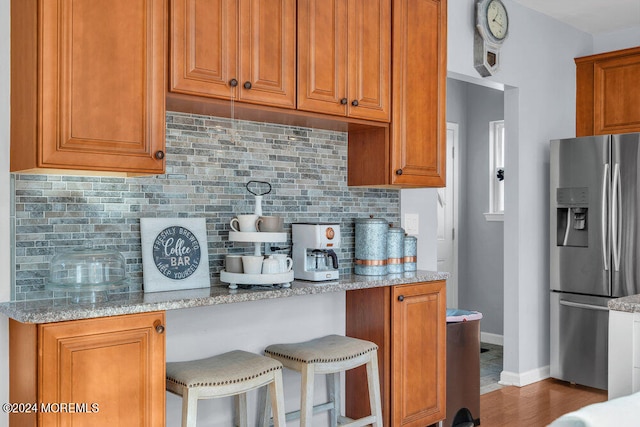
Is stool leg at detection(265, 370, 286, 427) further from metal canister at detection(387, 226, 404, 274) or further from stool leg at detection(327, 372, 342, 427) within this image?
metal canister at detection(387, 226, 404, 274)

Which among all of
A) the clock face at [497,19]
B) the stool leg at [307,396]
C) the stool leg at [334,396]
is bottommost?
the stool leg at [334,396]

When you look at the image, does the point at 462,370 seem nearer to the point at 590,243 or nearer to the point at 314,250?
the point at 314,250

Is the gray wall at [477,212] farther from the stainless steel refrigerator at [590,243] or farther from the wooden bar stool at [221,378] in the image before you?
the wooden bar stool at [221,378]

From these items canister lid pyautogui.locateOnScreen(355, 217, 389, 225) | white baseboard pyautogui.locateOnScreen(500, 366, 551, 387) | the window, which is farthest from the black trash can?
the window

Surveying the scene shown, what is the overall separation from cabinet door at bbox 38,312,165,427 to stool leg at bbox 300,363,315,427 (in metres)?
0.64

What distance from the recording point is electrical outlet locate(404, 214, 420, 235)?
3547 millimetres

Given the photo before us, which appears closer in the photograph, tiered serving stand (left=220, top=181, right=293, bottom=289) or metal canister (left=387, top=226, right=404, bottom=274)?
tiered serving stand (left=220, top=181, right=293, bottom=289)

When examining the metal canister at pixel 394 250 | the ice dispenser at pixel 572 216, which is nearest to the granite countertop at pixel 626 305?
the metal canister at pixel 394 250

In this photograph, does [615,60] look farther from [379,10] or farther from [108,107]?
[108,107]

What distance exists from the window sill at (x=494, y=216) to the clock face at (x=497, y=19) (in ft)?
6.10

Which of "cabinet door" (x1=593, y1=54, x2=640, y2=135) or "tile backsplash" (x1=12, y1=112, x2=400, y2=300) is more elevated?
"cabinet door" (x1=593, y1=54, x2=640, y2=135)

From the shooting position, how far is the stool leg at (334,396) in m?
3.05

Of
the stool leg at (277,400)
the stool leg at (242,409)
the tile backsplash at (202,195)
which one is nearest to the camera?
the tile backsplash at (202,195)

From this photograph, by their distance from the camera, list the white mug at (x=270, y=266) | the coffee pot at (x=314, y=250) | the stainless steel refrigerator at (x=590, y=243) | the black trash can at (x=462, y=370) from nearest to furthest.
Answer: the white mug at (x=270, y=266), the coffee pot at (x=314, y=250), the black trash can at (x=462, y=370), the stainless steel refrigerator at (x=590, y=243)
